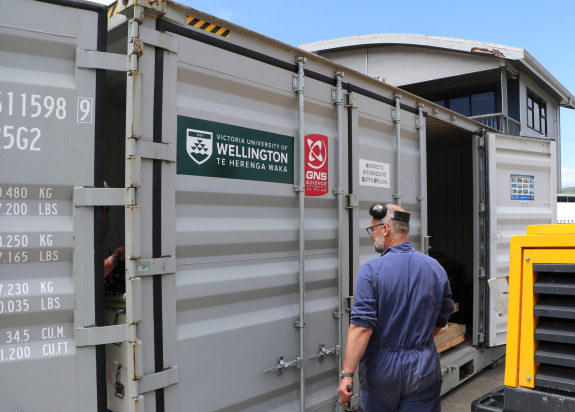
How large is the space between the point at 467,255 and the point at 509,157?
1.91m

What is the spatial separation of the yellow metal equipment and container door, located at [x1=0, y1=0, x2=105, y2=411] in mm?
2059

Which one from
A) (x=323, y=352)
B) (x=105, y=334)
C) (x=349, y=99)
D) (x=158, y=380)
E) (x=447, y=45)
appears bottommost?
(x=323, y=352)

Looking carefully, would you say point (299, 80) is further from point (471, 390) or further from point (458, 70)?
point (458, 70)

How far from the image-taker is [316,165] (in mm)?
3543

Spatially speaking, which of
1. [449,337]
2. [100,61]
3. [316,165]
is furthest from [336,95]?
[449,337]

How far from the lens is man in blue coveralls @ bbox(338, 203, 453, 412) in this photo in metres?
2.67

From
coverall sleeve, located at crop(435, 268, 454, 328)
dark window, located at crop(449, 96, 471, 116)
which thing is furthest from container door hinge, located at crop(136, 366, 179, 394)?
dark window, located at crop(449, 96, 471, 116)

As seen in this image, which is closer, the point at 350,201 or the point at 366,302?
the point at 366,302

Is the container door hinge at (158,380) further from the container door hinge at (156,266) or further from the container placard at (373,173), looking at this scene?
the container placard at (373,173)

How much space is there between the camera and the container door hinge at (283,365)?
3180 millimetres

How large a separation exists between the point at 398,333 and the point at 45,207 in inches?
79.0

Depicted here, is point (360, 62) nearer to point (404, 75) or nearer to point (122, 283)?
point (404, 75)

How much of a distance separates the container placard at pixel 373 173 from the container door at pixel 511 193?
210 cm

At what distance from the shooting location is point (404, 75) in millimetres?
13898
